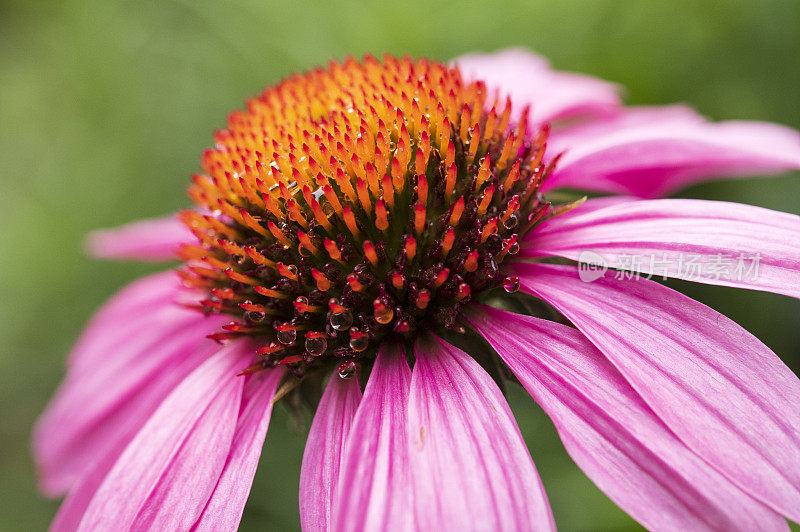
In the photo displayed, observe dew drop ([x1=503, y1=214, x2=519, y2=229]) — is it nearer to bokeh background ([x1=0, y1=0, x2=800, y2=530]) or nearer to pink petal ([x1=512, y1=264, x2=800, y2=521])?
pink petal ([x1=512, y1=264, x2=800, y2=521])

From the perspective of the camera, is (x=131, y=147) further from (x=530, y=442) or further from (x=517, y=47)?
(x=530, y=442)

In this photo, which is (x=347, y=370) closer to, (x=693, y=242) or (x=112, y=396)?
(x=693, y=242)

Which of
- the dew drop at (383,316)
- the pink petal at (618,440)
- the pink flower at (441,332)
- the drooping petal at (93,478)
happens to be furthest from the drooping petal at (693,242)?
the drooping petal at (93,478)

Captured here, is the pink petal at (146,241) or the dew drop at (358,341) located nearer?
the dew drop at (358,341)

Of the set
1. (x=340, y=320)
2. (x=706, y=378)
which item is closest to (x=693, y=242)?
(x=706, y=378)

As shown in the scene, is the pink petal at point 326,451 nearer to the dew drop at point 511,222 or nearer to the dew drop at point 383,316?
the dew drop at point 383,316

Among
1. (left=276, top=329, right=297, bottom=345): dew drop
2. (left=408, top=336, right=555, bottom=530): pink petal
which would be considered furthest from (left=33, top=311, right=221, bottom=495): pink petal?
(left=408, top=336, right=555, bottom=530): pink petal
